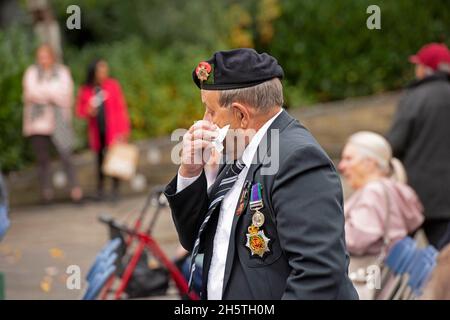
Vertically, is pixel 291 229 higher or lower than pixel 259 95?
lower

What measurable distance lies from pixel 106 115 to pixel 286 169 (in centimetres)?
991

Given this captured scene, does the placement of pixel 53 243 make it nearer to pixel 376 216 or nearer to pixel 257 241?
pixel 376 216

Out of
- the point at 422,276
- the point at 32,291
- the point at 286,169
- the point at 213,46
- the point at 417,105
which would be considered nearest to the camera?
the point at 286,169

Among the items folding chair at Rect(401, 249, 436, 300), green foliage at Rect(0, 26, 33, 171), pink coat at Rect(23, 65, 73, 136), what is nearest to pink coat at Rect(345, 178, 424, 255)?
folding chair at Rect(401, 249, 436, 300)

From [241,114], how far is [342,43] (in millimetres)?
14262

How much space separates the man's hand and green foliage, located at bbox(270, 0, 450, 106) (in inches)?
551

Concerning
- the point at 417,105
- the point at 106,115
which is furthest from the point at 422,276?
the point at 106,115

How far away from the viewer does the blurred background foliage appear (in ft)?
50.2

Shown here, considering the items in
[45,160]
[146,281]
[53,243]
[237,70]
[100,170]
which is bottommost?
[53,243]

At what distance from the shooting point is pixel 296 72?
1745cm

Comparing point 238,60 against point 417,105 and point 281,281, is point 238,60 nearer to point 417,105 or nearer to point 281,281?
point 281,281

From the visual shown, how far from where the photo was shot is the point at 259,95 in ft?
10.0

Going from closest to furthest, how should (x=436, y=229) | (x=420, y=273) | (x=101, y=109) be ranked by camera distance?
(x=420, y=273), (x=436, y=229), (x=101, y=109)

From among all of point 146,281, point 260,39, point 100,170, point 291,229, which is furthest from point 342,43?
point 291,229
